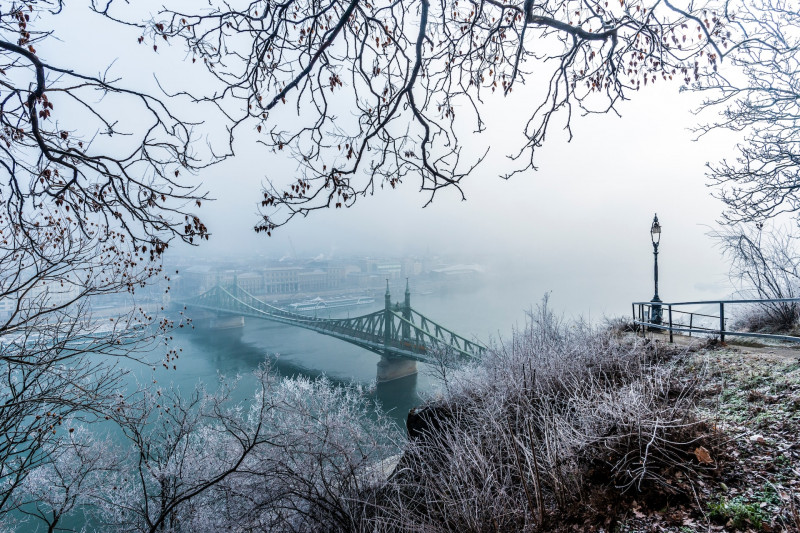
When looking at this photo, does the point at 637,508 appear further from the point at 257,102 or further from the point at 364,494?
the point at 257,102

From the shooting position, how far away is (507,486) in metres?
3.21

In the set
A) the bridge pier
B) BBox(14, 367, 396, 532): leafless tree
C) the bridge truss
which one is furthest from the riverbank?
the bridge pier

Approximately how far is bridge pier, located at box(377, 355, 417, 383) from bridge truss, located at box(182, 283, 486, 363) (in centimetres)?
73

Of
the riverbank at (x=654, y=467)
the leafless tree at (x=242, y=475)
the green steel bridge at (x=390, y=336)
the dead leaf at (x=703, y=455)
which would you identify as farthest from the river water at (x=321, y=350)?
the dead leaf at (x=703, y=455)

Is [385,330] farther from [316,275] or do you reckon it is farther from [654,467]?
[316,275]

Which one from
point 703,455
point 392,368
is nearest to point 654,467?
point 703,455

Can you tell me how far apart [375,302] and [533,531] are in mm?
63448

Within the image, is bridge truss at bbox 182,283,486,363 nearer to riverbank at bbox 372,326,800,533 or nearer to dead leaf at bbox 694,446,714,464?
riverbank at bbox 372,326,800,533

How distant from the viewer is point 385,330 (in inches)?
1352

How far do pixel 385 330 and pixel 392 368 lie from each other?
165 inches

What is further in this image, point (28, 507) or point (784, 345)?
point (28, 507)

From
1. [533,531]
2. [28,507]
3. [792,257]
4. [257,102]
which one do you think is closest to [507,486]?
[533,531]

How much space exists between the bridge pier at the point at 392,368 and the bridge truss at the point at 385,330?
731 mm

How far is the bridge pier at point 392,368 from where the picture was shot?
3064 centimetres
